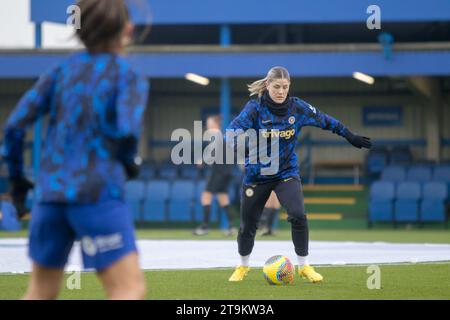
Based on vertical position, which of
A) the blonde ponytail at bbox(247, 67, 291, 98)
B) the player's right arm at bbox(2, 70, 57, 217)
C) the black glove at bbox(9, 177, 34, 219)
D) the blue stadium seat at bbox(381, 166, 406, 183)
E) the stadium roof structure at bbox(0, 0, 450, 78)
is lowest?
the blue stadium seat at bbox(381, 166, 406, 183)

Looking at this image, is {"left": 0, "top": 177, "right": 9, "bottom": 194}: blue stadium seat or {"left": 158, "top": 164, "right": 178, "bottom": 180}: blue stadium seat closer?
{"left": 158, "top": 164, "right": 178, "bottom": 180}: blue stadium seat

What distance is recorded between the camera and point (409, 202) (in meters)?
22.6

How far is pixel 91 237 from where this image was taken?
4.73 metres

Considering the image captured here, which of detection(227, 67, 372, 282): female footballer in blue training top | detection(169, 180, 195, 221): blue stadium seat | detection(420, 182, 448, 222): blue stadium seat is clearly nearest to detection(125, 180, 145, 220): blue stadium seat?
detection(169, 180, 195, 221): blue stadium seat

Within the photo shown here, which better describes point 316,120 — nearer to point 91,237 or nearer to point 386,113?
point 91,237

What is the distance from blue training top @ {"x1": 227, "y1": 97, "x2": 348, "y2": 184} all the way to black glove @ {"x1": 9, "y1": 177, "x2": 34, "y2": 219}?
4604 mm

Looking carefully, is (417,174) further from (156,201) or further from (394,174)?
(156,201)

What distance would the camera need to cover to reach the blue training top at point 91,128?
15.7 ft

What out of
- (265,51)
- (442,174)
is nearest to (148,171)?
(265,51)

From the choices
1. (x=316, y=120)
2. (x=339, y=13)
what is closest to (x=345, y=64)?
(x=339, y=13)

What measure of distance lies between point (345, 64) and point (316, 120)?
1337cm

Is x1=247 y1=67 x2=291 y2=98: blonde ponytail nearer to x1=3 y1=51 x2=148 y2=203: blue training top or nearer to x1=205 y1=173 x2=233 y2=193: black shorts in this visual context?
x1=3 y1=51 x2=148 y2=203: blue training top

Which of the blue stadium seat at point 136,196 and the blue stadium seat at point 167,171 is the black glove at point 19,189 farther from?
the blue stadium seat at point 167,171

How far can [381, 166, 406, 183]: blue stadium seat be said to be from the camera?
2409 centimetres
